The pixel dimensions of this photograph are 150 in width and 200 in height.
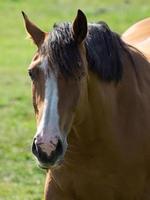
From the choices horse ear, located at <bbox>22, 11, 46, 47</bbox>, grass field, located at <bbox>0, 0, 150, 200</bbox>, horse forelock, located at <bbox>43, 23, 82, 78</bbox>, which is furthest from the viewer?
grass field, located at <bbox>0, 0, 150, 200</bbox>

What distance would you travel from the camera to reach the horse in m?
4.33

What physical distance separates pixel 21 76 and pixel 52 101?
28.6 feet

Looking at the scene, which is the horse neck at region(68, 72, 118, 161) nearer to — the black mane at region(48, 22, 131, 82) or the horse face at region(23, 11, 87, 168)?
the black mane at region(48, 22, 131, 82)

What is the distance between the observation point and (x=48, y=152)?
4051 mm

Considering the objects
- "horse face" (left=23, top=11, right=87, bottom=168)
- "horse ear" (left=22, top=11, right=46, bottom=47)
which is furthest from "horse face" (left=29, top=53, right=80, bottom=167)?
"horse ear" (left=22, top=11, right=46, bottom=47)

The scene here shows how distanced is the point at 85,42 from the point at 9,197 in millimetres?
2478

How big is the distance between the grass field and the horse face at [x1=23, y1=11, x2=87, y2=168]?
8.12 ft

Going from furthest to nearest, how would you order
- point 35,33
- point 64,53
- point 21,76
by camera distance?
point 21,76 → point 35,33 → point 64,53

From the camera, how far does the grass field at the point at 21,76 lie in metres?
7.17

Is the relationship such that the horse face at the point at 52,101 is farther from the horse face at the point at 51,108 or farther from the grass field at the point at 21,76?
the grass field at the point at 21,76

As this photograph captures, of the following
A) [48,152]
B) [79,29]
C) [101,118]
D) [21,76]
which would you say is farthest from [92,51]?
[21,76]

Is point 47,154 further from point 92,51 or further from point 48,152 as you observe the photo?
point 92,51

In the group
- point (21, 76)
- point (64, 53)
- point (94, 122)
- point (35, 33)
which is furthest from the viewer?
point (21, 76)

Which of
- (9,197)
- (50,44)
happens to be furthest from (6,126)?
(50,44)
